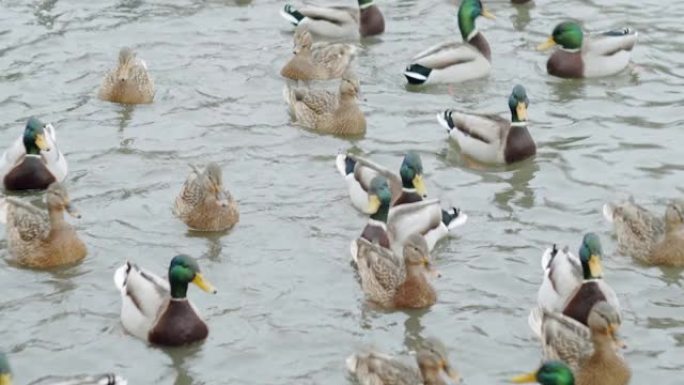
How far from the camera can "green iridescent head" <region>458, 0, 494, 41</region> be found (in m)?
17.0

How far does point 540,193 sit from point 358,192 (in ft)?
5.21

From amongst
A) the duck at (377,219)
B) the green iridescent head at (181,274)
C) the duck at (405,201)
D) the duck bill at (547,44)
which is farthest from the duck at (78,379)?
the duck bill at (547,44)

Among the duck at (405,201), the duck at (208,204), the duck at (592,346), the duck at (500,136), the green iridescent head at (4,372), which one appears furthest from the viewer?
the duck at (500,136)

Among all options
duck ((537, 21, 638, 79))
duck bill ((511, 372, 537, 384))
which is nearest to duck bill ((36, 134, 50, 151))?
duck bill ((511, 372, 537, 384))

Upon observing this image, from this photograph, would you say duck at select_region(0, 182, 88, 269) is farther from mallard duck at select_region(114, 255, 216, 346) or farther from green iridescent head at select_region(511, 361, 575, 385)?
green iridescent head at select_region(511, 361, 575, 385)

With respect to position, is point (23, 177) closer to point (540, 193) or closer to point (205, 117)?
point (205, 117)

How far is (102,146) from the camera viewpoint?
48.9 ft

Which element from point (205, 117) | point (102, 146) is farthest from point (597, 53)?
point (102, 146)

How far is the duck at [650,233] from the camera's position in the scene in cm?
1227

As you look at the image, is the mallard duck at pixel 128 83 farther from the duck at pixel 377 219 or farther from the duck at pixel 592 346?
the duck at pixel 592 346

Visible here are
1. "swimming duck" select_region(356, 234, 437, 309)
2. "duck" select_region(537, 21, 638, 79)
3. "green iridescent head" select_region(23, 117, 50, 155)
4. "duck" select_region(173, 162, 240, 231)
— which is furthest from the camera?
"duck" select_region(537, 21, 638, 79)

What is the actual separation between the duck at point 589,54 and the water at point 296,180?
0.13m

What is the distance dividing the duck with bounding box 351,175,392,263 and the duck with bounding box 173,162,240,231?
1.20 metres

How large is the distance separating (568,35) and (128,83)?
172 inches
